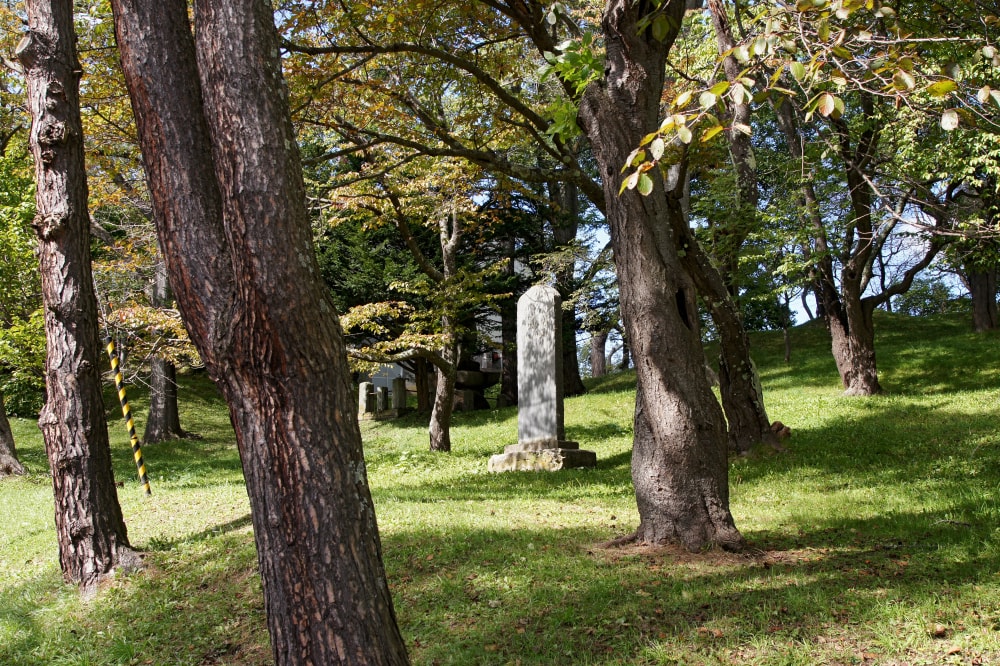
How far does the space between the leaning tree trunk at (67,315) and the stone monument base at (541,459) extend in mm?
6838

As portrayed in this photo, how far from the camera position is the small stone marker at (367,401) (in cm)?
2361

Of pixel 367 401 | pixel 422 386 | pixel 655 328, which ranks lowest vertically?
pixel 367 401

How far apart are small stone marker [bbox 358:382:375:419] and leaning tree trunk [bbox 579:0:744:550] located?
17987 mm

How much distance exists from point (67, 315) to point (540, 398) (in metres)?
7.81

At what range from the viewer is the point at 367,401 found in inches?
934

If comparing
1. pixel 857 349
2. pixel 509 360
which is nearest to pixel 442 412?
pixel 509 360

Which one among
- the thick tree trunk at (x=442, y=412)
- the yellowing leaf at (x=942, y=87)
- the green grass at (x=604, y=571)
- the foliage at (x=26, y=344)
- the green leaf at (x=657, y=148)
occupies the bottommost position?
the green grass at (x=604, y=571)

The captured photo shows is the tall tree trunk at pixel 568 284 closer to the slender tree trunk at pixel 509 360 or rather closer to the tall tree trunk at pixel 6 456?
the slender tree trunk at pixel 509 360

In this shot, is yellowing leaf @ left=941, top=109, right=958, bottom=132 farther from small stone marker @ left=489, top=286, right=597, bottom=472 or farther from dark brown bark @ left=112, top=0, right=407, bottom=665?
small stone marker @ left=489, top=286, right=597, bottom=472

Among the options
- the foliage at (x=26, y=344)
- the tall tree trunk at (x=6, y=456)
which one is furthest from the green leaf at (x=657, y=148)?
the tall tree trunk at (x=6, y=456)

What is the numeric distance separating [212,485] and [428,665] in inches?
351

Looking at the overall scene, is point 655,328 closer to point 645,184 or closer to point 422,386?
point 645,184

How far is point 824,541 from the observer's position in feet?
21.7

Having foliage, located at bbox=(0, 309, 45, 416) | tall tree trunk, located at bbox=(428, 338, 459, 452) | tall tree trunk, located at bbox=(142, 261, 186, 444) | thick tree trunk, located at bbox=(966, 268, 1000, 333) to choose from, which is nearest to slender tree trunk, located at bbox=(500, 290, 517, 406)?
tall tree trunk, located at bbox=(428, 338, 459, 452)
